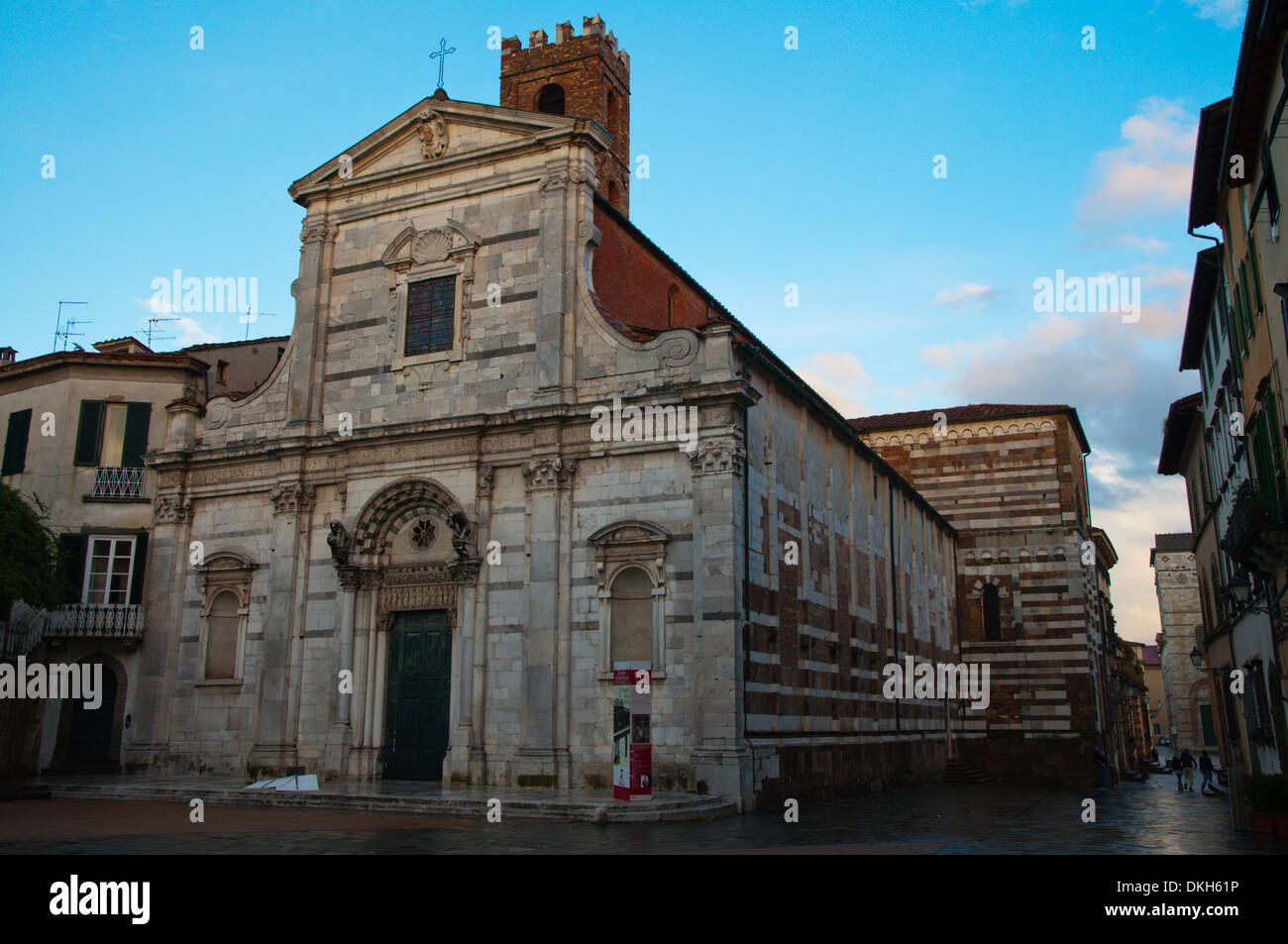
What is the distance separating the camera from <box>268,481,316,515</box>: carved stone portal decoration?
80.6ft

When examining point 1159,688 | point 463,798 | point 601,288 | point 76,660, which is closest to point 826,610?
point 601,288

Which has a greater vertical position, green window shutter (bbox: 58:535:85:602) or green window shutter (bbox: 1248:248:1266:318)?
green window shutter (bbox: 1248:248:1266:318)

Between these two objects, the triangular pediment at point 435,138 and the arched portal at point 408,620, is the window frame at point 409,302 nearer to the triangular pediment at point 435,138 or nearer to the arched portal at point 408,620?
the triangular pediment at point 435,138

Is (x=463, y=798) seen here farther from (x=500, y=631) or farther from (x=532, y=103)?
(x=532, y=103)

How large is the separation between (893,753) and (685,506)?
542 inches

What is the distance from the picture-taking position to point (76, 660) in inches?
993

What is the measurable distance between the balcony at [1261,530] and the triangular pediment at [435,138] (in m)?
15.0

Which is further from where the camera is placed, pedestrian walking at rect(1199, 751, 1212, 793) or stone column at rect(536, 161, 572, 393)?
pedestrian walking at rect(1199, 751, 1212, 793)

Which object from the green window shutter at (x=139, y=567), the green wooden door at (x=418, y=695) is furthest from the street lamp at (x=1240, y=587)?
the green window shutter at (x=139, y=567)

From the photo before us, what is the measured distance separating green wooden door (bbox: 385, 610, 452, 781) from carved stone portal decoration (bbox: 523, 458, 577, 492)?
366 cm

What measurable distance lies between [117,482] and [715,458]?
15.6m

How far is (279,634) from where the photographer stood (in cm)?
2395

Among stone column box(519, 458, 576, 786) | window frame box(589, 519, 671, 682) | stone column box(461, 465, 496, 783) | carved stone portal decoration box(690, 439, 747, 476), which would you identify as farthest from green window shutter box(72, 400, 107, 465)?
carved stone portal decoration box(690, 439, 747, 476)

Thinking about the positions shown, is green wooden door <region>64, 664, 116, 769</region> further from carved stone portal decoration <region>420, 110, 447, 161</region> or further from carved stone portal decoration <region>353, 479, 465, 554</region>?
carved stone portal decoration <region>420, 110, 447, 161</region>
